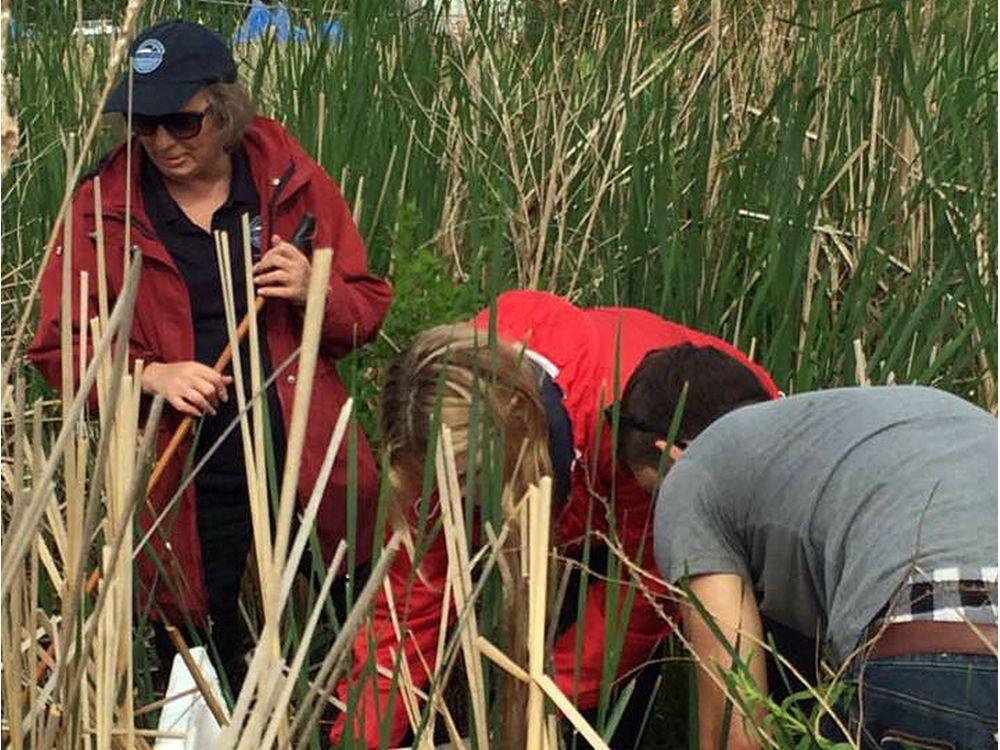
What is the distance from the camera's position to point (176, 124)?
206 cm

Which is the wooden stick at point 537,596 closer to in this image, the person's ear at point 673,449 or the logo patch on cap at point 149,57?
the person's ear at point 673,449

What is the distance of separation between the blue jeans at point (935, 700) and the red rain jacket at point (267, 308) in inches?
37.9

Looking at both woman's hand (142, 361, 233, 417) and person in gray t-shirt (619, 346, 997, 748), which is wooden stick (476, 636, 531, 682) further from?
woman's hand (142, 361, 233, 417)

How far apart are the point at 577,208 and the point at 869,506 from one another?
1.22m

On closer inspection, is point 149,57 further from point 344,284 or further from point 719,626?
point 719,626

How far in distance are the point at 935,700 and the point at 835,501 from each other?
0.22 m

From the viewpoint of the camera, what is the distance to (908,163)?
2.25m

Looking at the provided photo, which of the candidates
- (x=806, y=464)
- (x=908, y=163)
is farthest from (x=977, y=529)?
(x=908, y=163)

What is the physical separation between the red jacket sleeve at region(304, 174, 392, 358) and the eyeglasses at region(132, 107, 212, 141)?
178 millimetres

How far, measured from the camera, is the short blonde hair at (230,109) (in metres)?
2.10

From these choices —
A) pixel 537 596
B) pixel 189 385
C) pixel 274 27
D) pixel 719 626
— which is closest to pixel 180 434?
pixel 189 385

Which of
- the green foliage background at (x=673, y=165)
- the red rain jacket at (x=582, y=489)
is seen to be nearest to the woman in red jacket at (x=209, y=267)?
the green foliage background at (x=673, y=165)

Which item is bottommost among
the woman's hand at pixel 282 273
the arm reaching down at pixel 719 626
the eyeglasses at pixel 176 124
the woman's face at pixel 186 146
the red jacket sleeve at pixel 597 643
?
the red jacket sleeve at pixel 597 643

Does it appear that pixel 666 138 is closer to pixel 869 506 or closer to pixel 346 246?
pixel 346 246
